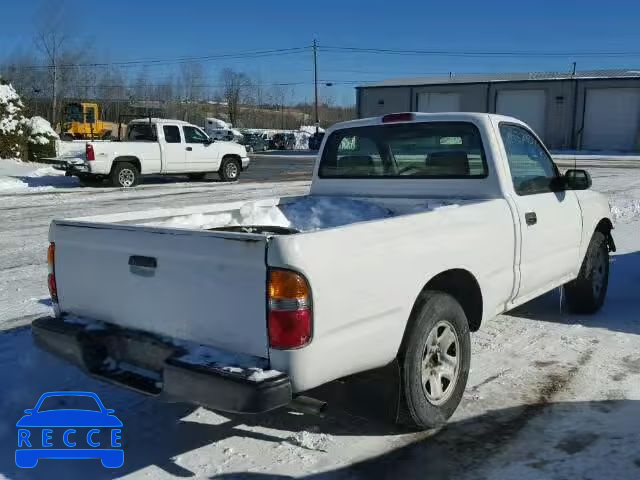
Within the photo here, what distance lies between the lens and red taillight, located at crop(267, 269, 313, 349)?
2885mm

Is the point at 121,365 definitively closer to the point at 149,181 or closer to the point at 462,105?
the point at 149,181

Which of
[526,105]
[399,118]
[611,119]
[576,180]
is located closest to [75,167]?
[399,118]

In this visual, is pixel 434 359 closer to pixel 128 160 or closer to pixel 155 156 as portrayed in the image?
pixel 128 160

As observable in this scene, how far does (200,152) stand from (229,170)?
1.34 meters

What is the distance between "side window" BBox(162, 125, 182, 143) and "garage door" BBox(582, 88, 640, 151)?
36.9 meters

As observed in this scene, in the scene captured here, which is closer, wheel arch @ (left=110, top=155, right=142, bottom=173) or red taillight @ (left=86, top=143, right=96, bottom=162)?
red taillight @ (left=86, top=143, right=96, bottom=162)

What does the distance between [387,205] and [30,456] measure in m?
3.15

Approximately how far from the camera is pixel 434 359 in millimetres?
3805

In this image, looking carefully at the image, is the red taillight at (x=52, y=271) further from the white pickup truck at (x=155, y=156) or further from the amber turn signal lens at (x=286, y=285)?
the white pickup truck at (x=155, y=156)

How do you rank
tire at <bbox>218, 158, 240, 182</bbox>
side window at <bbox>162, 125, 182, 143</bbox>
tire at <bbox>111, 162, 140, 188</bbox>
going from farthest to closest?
tire at <bbox>218, 158, 240, 182</bbox> → side window at <bbox>162, 125, 182, 143</bbox> → tire at <bbox>111, 162, 140, 188</bbox>

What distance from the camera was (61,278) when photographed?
385cm

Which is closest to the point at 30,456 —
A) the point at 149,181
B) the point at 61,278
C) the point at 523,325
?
the point at 61,278

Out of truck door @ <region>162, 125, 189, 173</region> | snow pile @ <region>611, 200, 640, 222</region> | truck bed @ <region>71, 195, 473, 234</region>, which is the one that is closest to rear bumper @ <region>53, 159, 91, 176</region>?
truck door @ <region>162, 125, 189, 173</region>

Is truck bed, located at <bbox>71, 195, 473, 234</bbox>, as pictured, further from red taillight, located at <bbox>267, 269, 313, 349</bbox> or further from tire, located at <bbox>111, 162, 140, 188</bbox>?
tire, located at <bbox>111, 162, 140, 188</bbox>
